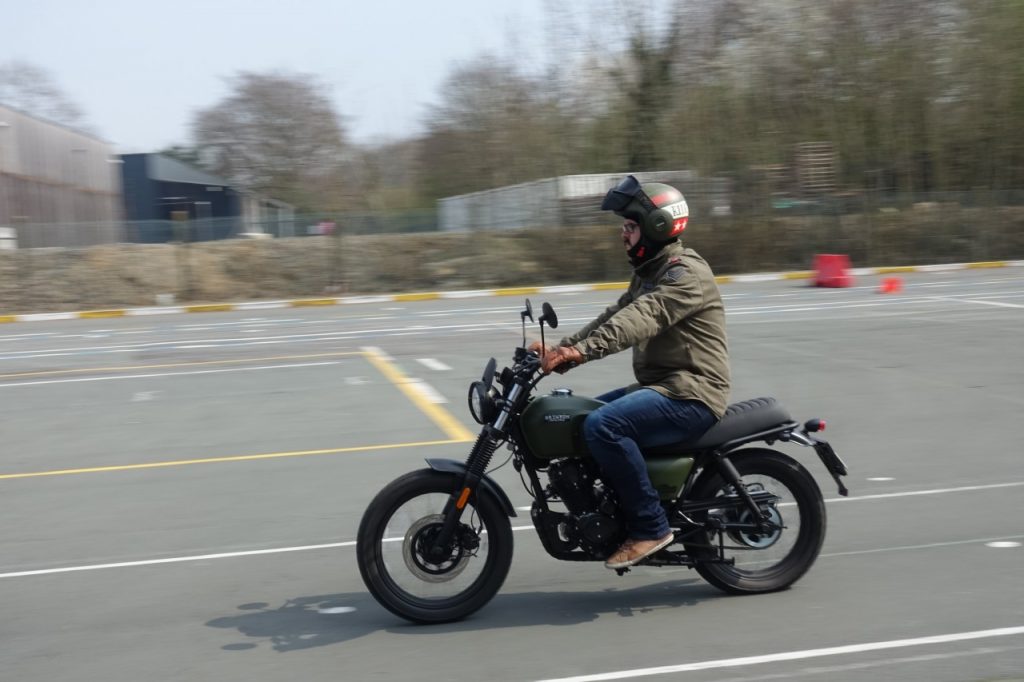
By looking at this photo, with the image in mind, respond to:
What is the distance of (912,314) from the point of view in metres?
19.1

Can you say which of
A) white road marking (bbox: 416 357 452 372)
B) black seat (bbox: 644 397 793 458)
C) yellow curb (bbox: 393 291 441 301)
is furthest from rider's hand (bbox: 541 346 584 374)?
yellow curb (bbox: 393 291 441 301)

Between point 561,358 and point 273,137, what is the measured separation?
202ft

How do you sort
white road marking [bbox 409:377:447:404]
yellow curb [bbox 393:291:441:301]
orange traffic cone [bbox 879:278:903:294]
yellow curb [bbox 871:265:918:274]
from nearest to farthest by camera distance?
white road marking [bbox 409:377:447:404] → orange traffic cone [bbox 879:278:903:294] → yellow curb [bbox 393:291:441:301] → yellow curb [bbox 871:265:918:274]

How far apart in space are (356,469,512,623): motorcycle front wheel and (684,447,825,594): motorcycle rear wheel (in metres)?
0.97

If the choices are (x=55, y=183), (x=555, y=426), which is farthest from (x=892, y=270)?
(x=55, y=183)

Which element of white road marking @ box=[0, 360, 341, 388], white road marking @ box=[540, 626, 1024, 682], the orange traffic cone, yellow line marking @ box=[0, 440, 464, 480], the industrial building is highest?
the industrial building

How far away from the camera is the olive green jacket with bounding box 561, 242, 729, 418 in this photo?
5.04 m

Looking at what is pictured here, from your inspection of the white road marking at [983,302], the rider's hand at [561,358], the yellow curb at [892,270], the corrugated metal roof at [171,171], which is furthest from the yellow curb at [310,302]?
the corrugated metal roof at [171,171]

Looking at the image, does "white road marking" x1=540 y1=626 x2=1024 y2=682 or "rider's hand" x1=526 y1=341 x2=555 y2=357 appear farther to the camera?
"rider's hand" x1=526 y1=341 x2=555 y2=357

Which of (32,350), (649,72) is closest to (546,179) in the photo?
(649,72)

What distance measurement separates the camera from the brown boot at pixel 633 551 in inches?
201

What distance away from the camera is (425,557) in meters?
5.17

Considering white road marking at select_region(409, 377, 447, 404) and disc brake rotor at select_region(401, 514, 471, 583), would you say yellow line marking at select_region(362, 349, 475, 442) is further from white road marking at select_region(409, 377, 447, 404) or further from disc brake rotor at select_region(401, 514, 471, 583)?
disc brake rotor at select_region(401, 514, 471, 583)

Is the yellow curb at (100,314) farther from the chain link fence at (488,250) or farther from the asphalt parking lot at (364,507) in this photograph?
the asphalt parking lot at (364,507)
